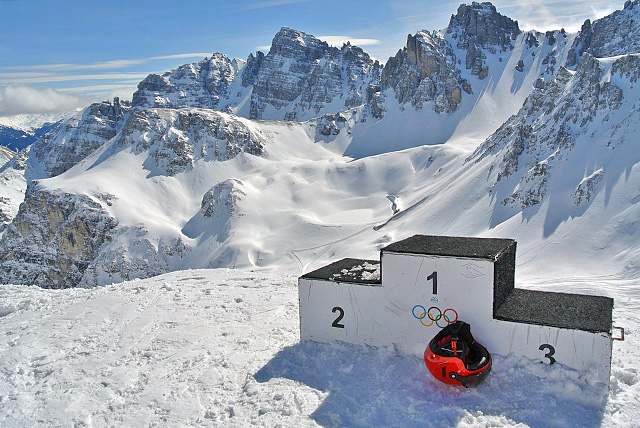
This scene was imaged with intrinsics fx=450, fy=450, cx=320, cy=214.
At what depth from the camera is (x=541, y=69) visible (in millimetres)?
128750

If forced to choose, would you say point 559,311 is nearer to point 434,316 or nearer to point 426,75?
point 434,316

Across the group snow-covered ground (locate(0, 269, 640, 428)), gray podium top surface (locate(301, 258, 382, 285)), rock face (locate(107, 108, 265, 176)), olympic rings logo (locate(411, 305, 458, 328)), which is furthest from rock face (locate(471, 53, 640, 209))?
rock face (locate(107, 108, 265, 176))

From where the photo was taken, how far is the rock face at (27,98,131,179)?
6417 inches

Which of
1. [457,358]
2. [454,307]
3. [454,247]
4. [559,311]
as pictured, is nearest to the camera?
[457,358]

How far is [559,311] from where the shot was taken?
33.8 ft

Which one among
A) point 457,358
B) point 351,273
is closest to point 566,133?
point 351,273

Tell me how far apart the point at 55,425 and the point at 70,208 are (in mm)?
77393

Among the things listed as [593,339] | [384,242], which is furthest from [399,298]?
[384,242]

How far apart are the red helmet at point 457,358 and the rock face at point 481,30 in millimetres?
137437

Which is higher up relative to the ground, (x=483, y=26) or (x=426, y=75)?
(x=483, y=26)

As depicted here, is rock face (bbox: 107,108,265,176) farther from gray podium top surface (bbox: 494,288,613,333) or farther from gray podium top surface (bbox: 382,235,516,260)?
gray podium top surface (bbox: 494,288,613,333)

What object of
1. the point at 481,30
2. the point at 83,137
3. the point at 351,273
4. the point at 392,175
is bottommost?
the point at 351,273

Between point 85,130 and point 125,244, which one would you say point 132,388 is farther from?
point 85,130

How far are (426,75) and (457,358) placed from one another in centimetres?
12559
